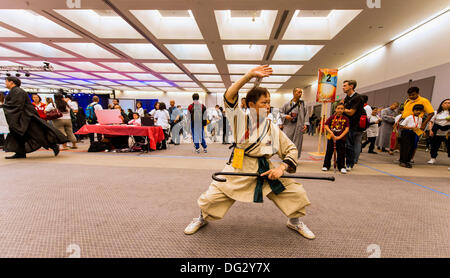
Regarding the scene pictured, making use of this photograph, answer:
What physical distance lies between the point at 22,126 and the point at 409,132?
8565 mm

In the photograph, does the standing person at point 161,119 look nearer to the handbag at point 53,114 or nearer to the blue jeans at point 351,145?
the handbag at point 53,114

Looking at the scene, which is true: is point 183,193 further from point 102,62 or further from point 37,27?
point 102,62

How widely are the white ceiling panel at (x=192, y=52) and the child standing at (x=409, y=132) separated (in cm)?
794

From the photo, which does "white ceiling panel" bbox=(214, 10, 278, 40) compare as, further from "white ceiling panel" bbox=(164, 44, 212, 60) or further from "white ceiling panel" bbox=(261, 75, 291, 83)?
"white ceiling panel" bbox=(261, 75, 291, 83)

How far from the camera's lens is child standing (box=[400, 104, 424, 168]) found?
143 inches

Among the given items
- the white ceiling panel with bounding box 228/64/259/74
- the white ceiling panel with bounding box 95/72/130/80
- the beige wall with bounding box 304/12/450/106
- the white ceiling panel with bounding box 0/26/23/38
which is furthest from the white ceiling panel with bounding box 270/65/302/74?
the white ceiling panel with bounding box 0/26/23/38

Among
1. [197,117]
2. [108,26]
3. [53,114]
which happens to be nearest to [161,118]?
[197,117]

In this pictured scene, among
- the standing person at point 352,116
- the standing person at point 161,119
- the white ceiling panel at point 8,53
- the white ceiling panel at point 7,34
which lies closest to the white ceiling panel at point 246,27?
the standing person at point 161,119

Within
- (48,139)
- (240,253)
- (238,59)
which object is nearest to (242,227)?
Result: (240,253)

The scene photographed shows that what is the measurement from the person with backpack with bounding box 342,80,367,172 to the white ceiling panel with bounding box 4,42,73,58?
41.5 feet

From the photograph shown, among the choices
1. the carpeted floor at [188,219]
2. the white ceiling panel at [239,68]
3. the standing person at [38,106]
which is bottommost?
the carpeted floor at [188,219]

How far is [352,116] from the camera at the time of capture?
11.1 feet

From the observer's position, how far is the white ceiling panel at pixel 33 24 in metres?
5.97

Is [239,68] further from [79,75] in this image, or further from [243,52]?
[79,75]
